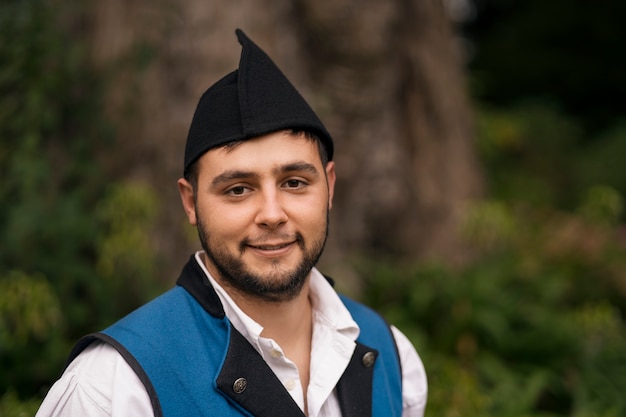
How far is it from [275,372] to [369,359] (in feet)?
1.05

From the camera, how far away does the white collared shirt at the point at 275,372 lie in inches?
69.8

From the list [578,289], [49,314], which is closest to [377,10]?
[578,289]

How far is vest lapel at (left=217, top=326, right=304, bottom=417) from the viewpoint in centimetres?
188

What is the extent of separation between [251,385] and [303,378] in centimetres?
26

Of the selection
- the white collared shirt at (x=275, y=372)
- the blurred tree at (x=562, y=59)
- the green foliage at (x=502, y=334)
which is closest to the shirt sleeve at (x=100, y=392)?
the white collared shirt at (x=275, y=372)

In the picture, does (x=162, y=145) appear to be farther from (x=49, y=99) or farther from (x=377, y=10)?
(x=377, y=10)

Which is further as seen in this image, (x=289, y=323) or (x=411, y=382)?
(x=411, y=382)

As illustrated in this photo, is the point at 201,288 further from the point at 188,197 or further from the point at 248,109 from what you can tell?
the point at 248,109

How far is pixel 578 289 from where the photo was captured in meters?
6.16

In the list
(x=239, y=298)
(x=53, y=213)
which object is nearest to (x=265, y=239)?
(x=239, y=298)

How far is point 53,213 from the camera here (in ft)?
13.3

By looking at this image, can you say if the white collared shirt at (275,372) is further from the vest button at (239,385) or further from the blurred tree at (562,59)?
the blurred tree at (562,59)

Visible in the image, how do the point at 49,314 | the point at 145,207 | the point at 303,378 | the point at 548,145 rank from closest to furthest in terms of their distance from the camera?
1. the point at 303,378
2. the point at 49,314
3. the point at 145,207
4. the point at 548,145

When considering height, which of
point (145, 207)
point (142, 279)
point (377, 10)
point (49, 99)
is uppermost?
point (377, 10)
